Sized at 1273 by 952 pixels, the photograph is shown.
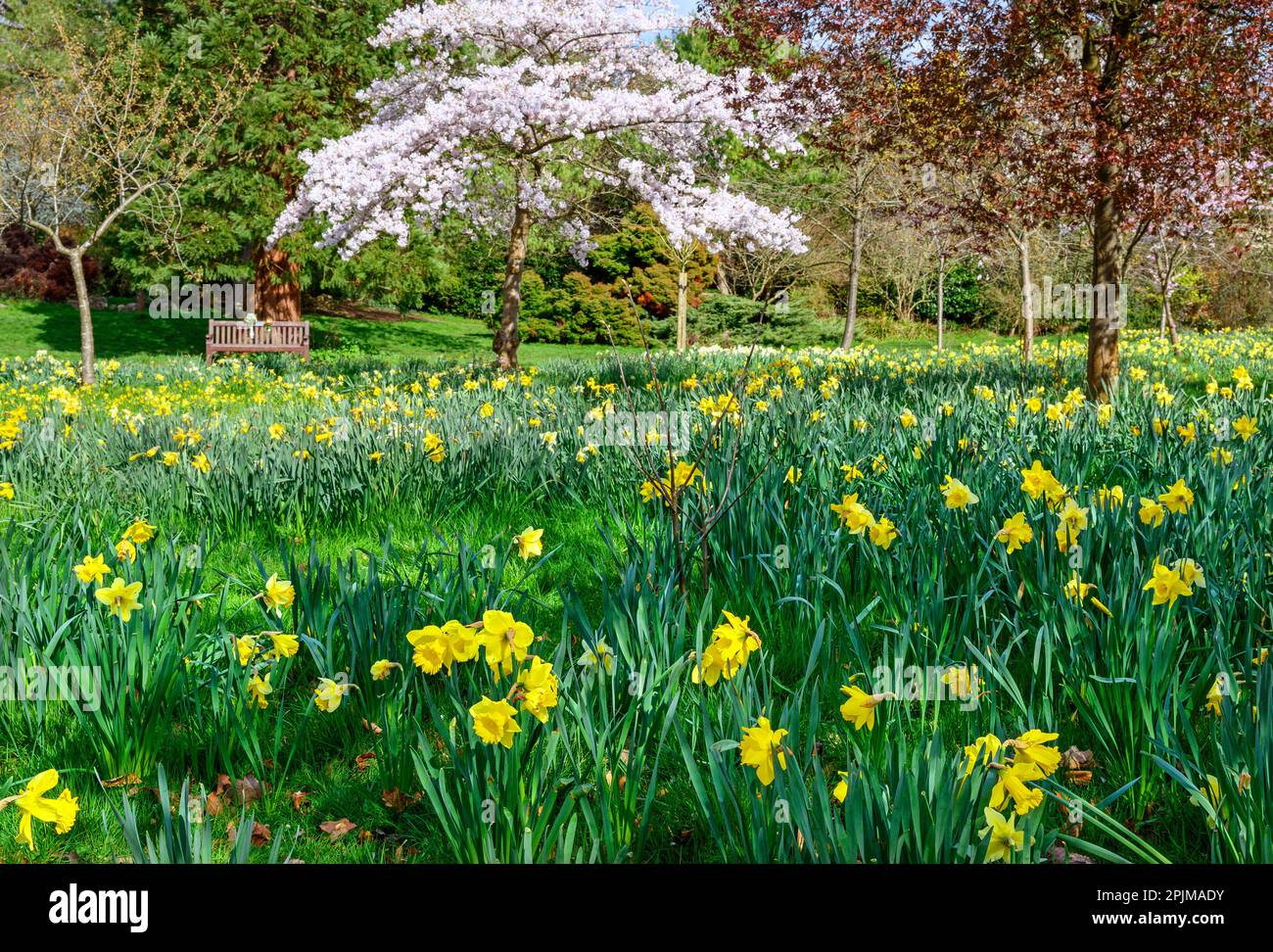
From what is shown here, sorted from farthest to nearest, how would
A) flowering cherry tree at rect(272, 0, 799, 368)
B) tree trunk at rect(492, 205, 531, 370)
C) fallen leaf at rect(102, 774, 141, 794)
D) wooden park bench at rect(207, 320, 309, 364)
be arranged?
wooden park bench at rect(207, 320, 309, 364), tree trunk at rect(492, 205, 531, 370), flowering cherry tree at rect(272, 0, 799, 368), fallen leaf at rect(102, 774, 141, 794)

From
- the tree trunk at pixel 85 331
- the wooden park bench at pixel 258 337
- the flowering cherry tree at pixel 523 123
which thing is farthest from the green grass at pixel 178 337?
the tree trunk at pixel 85 331

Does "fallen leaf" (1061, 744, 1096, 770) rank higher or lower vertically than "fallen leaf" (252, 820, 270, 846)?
higher

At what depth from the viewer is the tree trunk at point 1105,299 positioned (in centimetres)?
734

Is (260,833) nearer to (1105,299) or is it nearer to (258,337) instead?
(1105,299)

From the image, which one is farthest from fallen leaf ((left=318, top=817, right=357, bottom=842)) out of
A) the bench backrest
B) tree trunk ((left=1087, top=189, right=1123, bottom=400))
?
the bench backrest

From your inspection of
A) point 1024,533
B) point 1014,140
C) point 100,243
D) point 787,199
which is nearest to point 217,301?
point 100,243

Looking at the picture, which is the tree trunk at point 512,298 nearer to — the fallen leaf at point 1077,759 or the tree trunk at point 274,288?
the tree trunk at point 274,288

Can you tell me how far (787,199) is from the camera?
1902 cm

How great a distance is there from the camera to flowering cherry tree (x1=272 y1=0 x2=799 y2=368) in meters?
10.5

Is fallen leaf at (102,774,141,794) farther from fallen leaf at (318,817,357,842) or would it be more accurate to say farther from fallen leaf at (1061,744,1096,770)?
fallen leaf at (1061,744,1096,770)

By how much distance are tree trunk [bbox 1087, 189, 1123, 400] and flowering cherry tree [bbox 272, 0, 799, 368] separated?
333cm

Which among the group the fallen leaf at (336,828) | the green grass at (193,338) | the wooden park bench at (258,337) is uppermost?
the green grass at (193,338)

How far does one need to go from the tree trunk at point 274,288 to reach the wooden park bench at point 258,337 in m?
2.83
